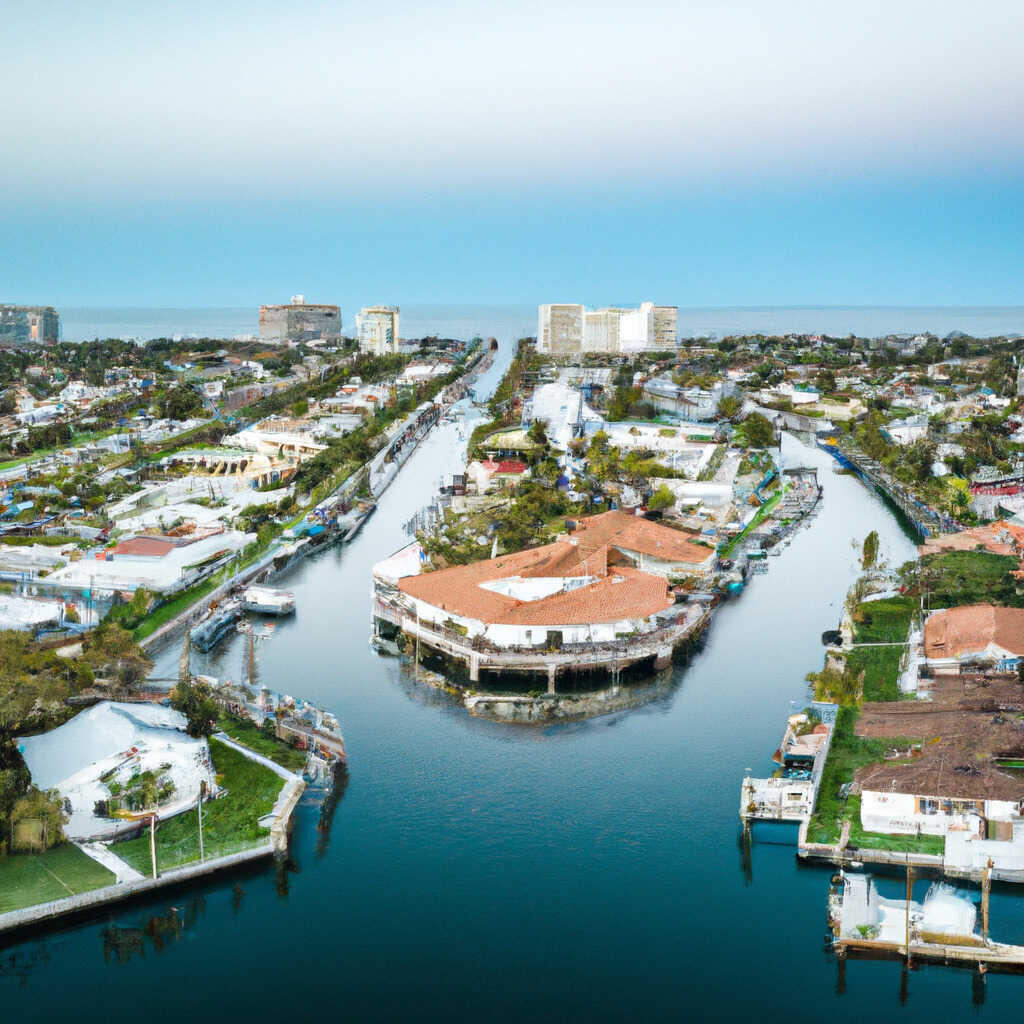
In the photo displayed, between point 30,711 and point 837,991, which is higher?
point 30,711

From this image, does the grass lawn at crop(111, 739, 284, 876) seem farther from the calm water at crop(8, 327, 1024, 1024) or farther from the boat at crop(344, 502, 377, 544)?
the boat at crop(344, 502, 377, 544)

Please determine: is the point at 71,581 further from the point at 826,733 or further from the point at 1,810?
the point at 826,733

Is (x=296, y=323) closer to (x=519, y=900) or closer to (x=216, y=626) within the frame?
(x=216, y=626)

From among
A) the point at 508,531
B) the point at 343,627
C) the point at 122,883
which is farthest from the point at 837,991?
the point at 508,531

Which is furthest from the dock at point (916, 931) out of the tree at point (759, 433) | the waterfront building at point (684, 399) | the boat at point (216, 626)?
the waterfront building at point (684, 399)

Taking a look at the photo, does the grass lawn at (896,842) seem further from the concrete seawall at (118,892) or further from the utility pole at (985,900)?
the concrete seawall at (118,892)

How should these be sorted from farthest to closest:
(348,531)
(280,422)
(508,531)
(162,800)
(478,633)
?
(280,422) → (348,531) → (508,531) → (478,633) → (162,800)

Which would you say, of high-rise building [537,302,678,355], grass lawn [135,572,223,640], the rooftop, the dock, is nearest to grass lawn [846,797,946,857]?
the dock
